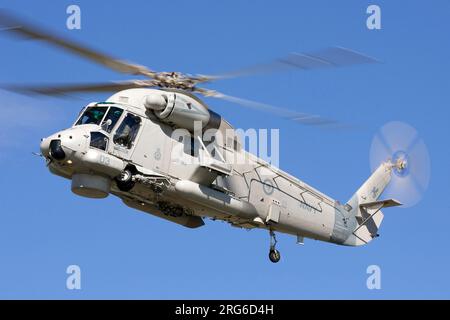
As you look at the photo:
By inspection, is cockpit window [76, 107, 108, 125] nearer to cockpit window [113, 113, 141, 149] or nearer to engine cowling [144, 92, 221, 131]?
cockpit window [113, 113, 141, 149]

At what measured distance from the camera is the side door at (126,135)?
26502 millimetres

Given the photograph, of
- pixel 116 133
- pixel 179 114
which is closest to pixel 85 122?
pixel 116 133

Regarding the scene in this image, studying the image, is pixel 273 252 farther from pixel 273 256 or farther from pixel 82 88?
pixel 82 88

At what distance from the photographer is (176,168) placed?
27594 mm

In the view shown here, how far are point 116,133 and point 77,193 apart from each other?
206 centimetres

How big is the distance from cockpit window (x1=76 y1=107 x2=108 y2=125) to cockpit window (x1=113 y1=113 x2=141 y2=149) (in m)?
0.67

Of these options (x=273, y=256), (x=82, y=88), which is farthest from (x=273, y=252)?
(x=82, y=88)

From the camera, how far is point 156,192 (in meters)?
27.3

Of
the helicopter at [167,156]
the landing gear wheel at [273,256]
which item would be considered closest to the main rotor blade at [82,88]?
the helicopter at [167,156]

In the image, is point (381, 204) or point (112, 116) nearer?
point (112, 116)

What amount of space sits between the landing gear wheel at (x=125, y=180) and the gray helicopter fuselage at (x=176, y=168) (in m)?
0.13

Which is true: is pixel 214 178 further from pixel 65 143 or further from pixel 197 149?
pixel 65 143

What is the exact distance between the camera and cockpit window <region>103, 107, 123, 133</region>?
2664 centimetres

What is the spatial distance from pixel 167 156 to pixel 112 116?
6.73 ft
